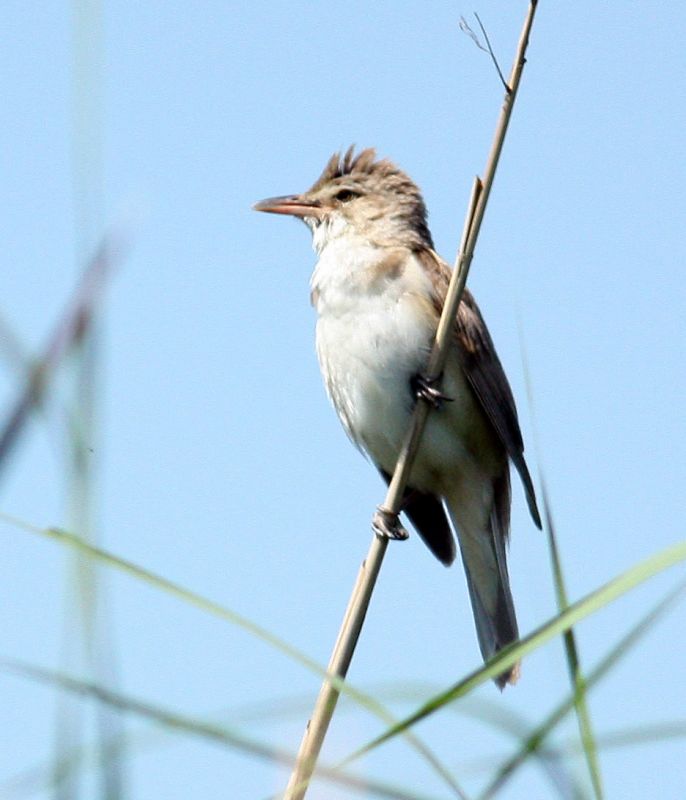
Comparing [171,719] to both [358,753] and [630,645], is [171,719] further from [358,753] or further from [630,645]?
[630,645]

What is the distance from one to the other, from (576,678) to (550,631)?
0.23ft

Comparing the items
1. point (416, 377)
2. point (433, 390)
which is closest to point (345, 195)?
point (416, 377)

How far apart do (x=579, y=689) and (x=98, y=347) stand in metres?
0.67

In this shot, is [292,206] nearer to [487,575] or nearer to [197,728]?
[487,575]

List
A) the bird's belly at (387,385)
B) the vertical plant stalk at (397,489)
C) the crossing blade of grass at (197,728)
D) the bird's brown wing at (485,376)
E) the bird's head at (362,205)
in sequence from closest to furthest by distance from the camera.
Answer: the crossing blade of grass at (197,728)
the vertical plant stalk at (397,489)
the bird's belly at (387,385)
the bird's brown wing at (485,376)
the bird's head at (362,205)

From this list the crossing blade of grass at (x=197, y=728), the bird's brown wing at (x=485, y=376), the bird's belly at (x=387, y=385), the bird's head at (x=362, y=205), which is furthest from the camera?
the bird's head at (x=362, y=205)

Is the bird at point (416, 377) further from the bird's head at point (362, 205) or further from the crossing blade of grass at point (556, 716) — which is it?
the crossing blade of grass at point (556, 716)

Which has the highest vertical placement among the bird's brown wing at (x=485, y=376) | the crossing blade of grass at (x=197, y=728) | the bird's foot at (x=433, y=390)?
the bird's brown wing at (x=485, y=376)

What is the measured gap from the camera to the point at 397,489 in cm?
308

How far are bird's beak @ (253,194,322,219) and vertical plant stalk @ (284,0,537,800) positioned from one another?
208 centimetres

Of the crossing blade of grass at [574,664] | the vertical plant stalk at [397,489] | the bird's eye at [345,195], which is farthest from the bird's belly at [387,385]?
the crossing blade of grass at [574,664]

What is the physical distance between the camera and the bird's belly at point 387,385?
15.9 feet

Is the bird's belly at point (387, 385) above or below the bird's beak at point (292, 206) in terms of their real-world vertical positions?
below

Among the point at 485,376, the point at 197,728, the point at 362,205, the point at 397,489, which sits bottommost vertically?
the point at 197,728
